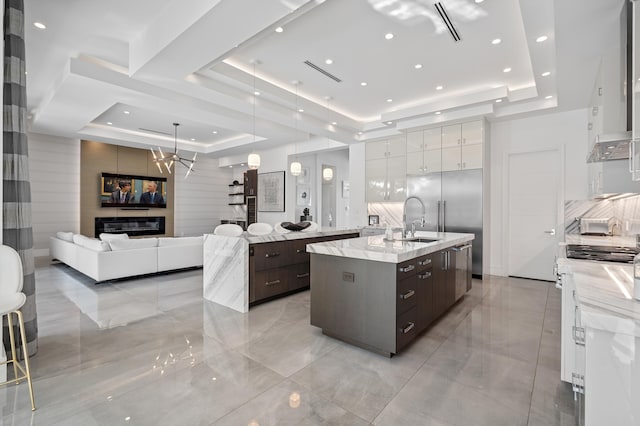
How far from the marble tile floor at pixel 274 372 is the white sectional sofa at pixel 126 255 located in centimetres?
116

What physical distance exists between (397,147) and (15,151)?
6.03 m

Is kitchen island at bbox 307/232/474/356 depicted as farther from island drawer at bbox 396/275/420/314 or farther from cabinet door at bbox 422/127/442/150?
cabinet door at bbox 422/127/442/150

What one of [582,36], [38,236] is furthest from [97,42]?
[38,236]

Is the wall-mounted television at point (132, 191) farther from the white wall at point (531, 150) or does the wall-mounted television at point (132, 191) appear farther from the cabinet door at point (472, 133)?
the white wall at point (531, 150)

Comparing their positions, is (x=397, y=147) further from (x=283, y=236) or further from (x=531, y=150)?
(x=283, y=236)

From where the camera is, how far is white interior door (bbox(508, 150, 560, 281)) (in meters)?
5.22

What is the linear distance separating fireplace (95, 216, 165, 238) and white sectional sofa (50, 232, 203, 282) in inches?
75.2

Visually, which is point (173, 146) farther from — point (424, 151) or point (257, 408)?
point (257, 408)

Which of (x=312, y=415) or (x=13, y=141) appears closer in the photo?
(x=312, y=415)

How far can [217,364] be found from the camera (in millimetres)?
2443

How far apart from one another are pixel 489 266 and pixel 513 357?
11.6 feet

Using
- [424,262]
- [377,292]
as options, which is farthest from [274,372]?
[424,262]

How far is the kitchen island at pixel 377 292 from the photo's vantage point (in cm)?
253

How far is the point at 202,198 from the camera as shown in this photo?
10.6 meters
